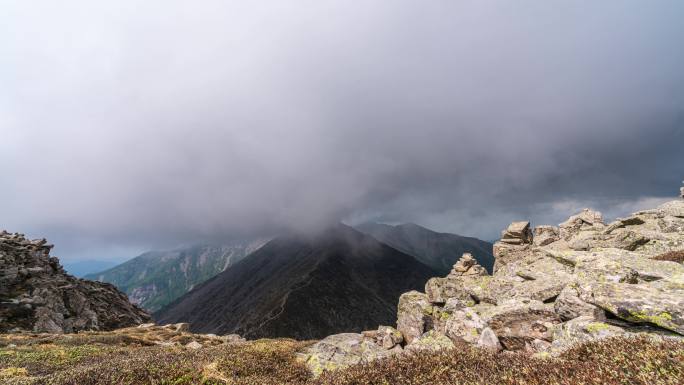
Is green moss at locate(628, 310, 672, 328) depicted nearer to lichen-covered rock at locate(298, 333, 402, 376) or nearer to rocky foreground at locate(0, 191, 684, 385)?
rocky foreground at locate(0, 191, 684, 385)

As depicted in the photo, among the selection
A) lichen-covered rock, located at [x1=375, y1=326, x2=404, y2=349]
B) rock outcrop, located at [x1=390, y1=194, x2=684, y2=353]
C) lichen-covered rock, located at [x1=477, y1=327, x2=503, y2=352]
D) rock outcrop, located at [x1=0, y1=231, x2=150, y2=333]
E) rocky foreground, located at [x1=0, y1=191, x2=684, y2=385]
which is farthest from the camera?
rock outcrop, located at [x1=0, y1=231, x2=150, y2=333]

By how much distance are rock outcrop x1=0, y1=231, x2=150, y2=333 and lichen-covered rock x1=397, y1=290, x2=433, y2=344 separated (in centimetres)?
6028

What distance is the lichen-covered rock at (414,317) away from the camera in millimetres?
16266

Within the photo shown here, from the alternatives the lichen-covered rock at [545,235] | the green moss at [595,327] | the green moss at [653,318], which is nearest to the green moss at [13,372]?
the green moss at [595,327]

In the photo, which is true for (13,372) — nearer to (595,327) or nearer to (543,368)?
(543,368)

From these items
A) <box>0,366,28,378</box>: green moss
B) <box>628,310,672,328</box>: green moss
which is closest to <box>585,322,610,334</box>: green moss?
<box>628,310,672,328</box>: green moss

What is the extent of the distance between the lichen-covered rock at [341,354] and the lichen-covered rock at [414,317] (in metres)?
1.79

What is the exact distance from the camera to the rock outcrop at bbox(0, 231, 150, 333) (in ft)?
157

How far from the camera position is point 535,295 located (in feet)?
43.4

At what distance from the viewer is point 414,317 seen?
675 inches

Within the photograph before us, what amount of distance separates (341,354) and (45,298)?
2845 inches

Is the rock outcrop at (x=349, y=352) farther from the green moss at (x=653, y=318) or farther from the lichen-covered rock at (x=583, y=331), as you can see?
the green moss at (x=653, y=318)

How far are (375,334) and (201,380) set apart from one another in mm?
10836

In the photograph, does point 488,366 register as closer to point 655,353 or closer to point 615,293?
point 655,353
